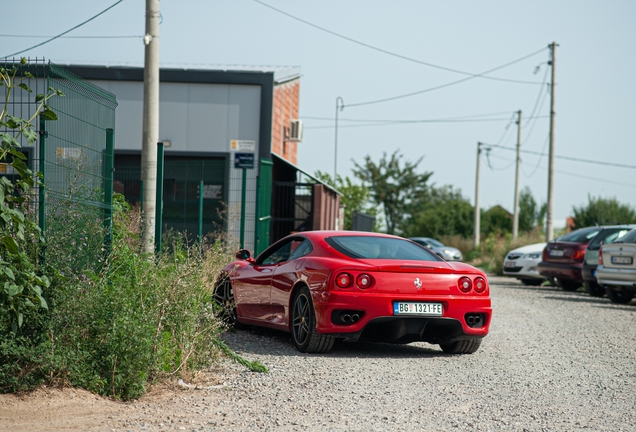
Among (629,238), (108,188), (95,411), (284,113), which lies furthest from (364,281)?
(284,113)

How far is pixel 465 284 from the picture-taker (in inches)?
369

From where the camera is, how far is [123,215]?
32.3ft

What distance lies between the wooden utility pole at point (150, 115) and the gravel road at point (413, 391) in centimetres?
204

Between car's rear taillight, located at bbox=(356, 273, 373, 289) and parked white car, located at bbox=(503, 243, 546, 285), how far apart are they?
17.4 meters

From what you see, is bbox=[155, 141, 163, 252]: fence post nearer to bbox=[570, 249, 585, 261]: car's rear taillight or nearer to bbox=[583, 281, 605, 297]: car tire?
bbox=[583, 281, 605, 297]: car tire

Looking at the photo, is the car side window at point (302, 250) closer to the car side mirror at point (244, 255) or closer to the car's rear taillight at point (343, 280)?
the car's rear taillight at point (343, 280)

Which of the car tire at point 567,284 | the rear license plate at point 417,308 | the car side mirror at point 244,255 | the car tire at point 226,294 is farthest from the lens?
the car tire at point 567,284

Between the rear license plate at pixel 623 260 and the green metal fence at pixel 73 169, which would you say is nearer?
the green metal fence at pixel 73 169

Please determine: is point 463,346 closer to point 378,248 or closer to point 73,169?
point 378,248

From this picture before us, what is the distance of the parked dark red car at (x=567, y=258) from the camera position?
71.3 ft

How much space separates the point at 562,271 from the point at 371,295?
14172mm

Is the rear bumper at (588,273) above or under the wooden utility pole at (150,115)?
under

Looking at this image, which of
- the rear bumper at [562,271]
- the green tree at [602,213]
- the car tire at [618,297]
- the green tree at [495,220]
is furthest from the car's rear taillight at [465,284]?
the green tree at [495,220]

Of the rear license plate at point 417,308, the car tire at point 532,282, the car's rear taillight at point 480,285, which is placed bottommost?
the car tire at point 532,282
